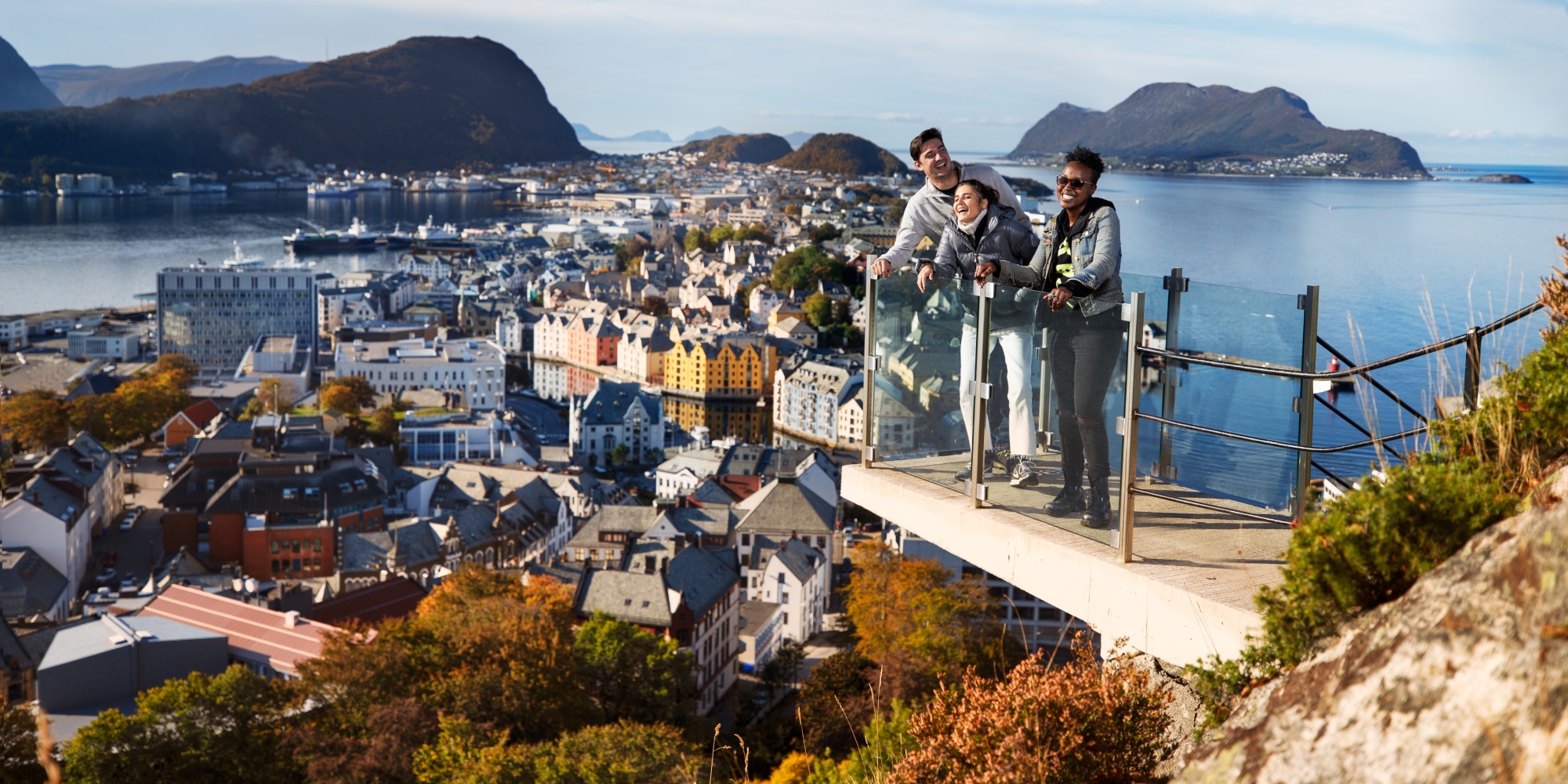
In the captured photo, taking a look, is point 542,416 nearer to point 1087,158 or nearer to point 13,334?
point 13,334

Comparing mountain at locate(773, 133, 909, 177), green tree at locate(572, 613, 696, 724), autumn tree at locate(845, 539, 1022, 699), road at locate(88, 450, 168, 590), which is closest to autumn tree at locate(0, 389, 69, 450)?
road at locate(88, 450, 168, 590)

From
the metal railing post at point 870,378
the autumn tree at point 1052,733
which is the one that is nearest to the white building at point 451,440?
the metal railing post at point 870,378

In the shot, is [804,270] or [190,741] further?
[804,270]

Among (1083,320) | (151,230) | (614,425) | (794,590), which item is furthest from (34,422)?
(151,230)

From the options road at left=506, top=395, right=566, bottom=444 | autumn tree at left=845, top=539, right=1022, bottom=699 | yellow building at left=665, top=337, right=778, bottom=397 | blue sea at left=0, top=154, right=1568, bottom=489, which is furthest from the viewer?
yellow building at left=665, top=337, right=778, bottom=397

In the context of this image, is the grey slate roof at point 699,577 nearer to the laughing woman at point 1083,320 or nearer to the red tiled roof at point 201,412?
the laughing woman at point 1083,320

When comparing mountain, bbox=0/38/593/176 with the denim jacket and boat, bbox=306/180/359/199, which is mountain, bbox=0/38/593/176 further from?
the denim jacket
